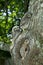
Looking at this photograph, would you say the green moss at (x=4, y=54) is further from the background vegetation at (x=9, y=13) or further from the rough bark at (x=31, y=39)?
the rough bark at (x=31, y=39)

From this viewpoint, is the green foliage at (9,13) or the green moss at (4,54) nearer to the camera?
the green moss at (4,54)

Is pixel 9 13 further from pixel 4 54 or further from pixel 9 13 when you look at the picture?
pixel 4 54

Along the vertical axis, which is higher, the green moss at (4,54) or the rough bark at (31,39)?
the rough bark at (31,39)

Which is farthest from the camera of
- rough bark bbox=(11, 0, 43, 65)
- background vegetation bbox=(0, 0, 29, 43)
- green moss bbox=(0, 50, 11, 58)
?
background vegetation bbox=(0, 0, 29, 43)

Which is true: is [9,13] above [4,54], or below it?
above

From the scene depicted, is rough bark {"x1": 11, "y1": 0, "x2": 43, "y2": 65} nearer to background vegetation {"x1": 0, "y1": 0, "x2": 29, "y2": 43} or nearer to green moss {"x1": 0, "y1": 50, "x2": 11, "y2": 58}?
green moss {"x1": 0, "y1": 50, "x2": 11, "y2": 58}

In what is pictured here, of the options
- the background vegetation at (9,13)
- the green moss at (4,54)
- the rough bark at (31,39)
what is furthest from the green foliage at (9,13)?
the rough bark at (31,39)

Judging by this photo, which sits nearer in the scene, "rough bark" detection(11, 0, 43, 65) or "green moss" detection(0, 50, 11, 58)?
"rough bark" detection(11, 0, 43, 65)

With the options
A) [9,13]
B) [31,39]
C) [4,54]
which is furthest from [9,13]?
[31,39]

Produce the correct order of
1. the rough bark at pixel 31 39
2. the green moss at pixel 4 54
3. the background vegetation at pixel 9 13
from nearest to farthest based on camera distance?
1. the rough bark at pixel 31 39
2. the green moss at pixel 4 54
3. the background vegetation at pixel 9 13

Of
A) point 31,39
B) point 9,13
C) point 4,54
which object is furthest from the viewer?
point 9,13

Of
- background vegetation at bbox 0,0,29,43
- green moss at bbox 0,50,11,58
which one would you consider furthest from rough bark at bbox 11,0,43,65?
background vegetation at bbox 0,0,29,43

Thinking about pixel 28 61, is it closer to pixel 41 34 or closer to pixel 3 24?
pixel 41 34

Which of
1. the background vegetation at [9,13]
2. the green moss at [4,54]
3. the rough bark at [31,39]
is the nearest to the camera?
the rough bark at [31,39]
